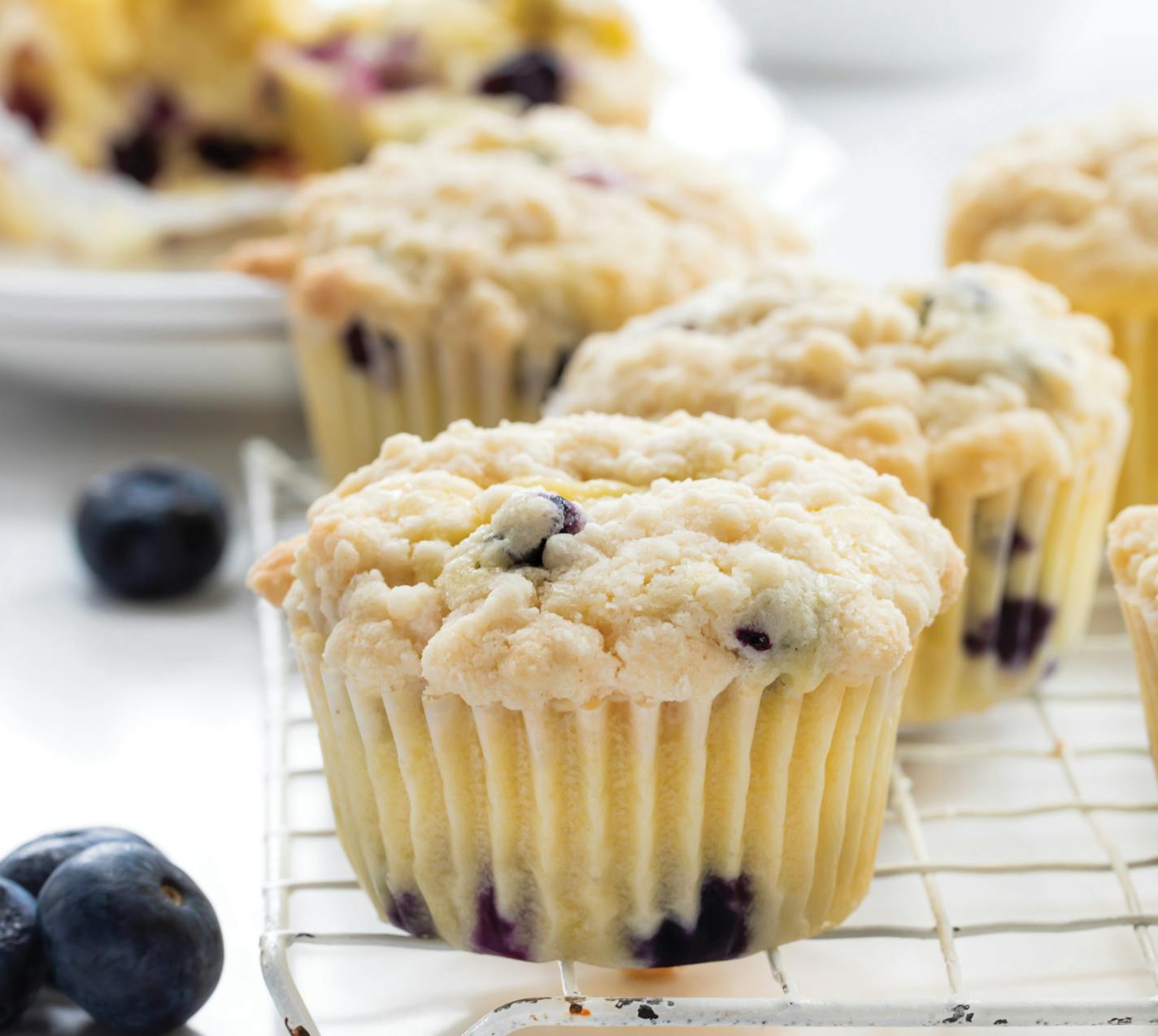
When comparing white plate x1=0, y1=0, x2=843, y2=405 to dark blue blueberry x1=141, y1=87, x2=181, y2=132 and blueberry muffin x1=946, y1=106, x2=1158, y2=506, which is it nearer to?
dark blue blueberry x1=141, y1=87, x2=181, y2=132

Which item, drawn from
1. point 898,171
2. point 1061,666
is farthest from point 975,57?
point 1061,666

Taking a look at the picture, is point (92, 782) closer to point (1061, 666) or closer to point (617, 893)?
point (617, 893)

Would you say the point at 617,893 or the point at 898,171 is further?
the point at 898,171

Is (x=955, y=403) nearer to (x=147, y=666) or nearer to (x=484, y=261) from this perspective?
(x=484, y=261)

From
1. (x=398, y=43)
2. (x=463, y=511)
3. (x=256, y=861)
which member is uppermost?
(x=398, y=43)

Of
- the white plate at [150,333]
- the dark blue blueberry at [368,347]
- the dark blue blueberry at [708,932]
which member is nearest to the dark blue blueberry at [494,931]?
the dark blue blueberry at [708,932]

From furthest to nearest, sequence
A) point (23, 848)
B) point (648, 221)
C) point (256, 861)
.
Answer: point (648, 221)
point (256, 861)
point (23, 848)
